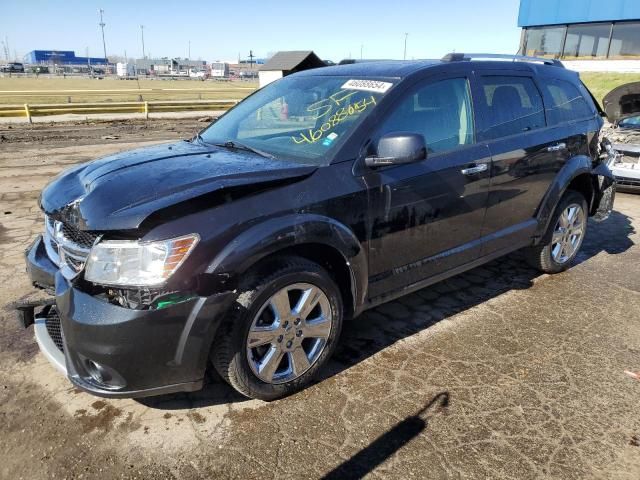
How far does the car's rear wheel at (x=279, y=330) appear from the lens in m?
2.53

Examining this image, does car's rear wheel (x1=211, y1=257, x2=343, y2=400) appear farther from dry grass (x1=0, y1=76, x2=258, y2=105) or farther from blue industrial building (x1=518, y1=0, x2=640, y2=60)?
blue industrial building (x1=518, y1=0, x2=640, y2=60)

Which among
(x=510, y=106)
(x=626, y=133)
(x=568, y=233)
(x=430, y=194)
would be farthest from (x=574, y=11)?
(x=430, y=194)

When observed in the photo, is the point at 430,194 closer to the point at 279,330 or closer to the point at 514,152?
the point at 514,152

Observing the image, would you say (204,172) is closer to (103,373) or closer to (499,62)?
(103,373)

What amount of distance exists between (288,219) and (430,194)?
1138 mm

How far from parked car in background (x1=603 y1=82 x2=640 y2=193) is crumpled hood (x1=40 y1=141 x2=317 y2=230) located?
7.03m

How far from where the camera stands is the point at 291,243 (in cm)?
262

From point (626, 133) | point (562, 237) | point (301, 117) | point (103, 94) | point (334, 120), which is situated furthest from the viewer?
point (103, 94)

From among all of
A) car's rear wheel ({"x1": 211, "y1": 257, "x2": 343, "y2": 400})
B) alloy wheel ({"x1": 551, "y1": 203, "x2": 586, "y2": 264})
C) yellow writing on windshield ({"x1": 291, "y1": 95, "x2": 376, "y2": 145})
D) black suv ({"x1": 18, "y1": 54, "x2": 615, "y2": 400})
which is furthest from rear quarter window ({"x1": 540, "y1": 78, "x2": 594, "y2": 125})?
car's rear wheel ({"x1": 211, "y1": 257, "x2": 343, "y2": 400})

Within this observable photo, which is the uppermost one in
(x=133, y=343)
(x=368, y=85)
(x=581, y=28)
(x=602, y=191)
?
(x=581, y=28)

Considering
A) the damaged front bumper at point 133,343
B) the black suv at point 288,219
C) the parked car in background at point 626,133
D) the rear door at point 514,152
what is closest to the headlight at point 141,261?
the black suv at point 288,219

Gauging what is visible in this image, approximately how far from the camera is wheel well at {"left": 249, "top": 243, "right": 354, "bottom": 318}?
279 centimetres

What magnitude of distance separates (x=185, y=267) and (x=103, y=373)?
0.65 meters

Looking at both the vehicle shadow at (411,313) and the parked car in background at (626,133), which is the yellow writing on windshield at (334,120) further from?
the parked car in background at (626,133)
